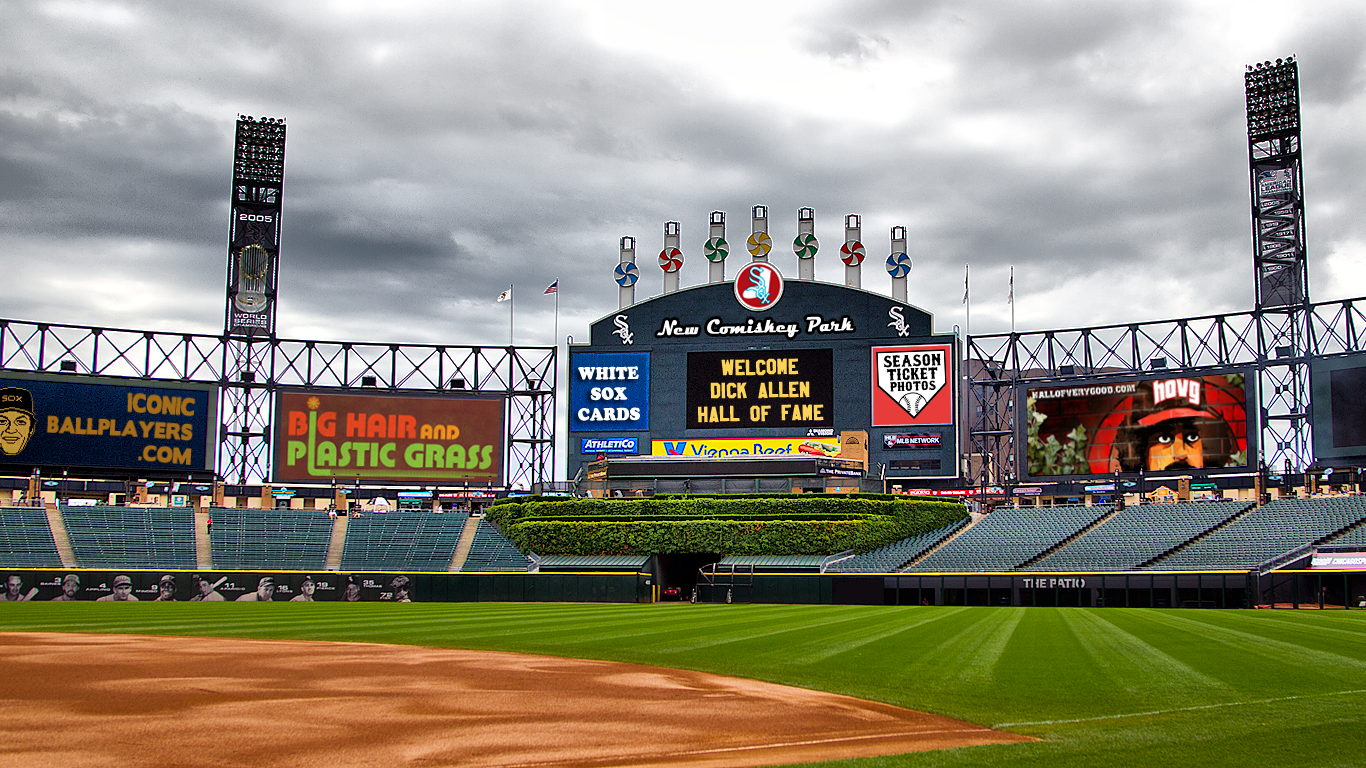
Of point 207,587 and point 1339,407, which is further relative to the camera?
point 1339,407

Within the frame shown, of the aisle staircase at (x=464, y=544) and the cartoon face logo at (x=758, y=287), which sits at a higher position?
the cartoon face logo at (x=758, y=287)

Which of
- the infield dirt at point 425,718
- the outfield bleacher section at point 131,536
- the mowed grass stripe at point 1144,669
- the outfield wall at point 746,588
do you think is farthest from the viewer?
the outfield bleacher section at point 131,536

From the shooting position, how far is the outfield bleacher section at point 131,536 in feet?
183

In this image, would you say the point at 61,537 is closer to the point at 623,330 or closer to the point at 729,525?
the point at 623,330

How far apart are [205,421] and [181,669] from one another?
57.3m

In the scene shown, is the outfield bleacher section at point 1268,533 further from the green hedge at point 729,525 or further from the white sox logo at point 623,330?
the white sox logo at point 623,330

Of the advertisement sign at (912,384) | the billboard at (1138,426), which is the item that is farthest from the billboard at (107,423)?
the billboard at (1138,426)

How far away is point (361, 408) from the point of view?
239 feet

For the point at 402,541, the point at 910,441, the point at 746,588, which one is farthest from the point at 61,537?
the point at 910,441

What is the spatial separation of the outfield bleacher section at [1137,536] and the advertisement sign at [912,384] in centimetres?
1276

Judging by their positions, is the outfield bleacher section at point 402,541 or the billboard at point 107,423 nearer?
the outfield bleacher section at point 402,541

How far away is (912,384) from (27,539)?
4977cm

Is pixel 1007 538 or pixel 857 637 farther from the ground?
pixel 1007 538

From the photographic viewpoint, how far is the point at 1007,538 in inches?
2281
